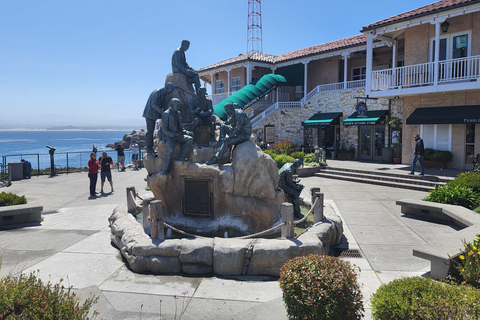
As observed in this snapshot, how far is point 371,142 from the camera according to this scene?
25156 millimetres

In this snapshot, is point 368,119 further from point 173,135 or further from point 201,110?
point 173,135

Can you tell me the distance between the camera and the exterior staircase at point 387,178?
1556 centimetres

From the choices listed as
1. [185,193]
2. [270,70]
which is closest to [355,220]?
[185,193]

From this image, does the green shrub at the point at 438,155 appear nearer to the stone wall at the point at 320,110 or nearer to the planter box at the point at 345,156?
the stone wall at the point at 320,110

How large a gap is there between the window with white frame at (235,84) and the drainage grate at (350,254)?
30.6 m

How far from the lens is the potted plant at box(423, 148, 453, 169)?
61.7 ft

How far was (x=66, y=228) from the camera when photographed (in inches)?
384

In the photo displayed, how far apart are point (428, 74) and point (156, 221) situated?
18.1 m

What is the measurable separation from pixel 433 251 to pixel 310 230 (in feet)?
7.62

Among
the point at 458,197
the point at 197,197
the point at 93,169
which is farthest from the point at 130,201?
the point at 458,197

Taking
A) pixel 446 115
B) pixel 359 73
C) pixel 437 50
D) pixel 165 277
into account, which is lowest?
pixel 165 277

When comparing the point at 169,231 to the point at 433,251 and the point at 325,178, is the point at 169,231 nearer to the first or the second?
the point at 433,251

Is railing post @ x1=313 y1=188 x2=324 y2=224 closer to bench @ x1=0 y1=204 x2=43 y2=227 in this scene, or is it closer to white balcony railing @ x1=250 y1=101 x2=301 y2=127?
bench @ x1=0 y1=204 x2=43 y2=227

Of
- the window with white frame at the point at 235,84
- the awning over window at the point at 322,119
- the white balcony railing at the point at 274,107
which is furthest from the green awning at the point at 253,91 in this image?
the window with white frame at the point at 235,84
